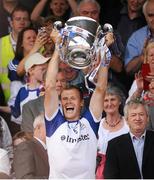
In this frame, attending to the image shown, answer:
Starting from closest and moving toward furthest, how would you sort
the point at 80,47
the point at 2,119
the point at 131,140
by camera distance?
the point at 80,47
the point at 131,140
the point at 2,119

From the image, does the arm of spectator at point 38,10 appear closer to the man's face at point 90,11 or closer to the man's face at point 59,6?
the man's face at point 59,6

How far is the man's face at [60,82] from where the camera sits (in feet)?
25.6

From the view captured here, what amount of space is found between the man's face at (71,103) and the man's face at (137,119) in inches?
23.9

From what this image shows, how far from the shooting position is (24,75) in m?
8.70

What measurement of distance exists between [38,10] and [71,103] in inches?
95.3

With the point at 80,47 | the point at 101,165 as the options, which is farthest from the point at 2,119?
the point at 80,47

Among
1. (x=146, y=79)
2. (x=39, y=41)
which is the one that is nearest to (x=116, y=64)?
(x=146, y=79)

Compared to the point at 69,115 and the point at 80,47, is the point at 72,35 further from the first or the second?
the point at 69,115

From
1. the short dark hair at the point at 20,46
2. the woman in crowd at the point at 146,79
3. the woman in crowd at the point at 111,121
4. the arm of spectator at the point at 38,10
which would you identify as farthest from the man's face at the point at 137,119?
the arm of spectator at the point at 38,10

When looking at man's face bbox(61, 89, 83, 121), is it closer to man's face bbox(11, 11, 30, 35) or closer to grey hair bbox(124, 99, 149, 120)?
grey hair bbox(124, 99, 149, 120)

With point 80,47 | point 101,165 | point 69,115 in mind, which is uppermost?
point 80,47

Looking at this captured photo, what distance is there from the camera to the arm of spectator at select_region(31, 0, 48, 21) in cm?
923

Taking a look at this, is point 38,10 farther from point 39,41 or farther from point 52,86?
point 52,86

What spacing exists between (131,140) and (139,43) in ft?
4.62
